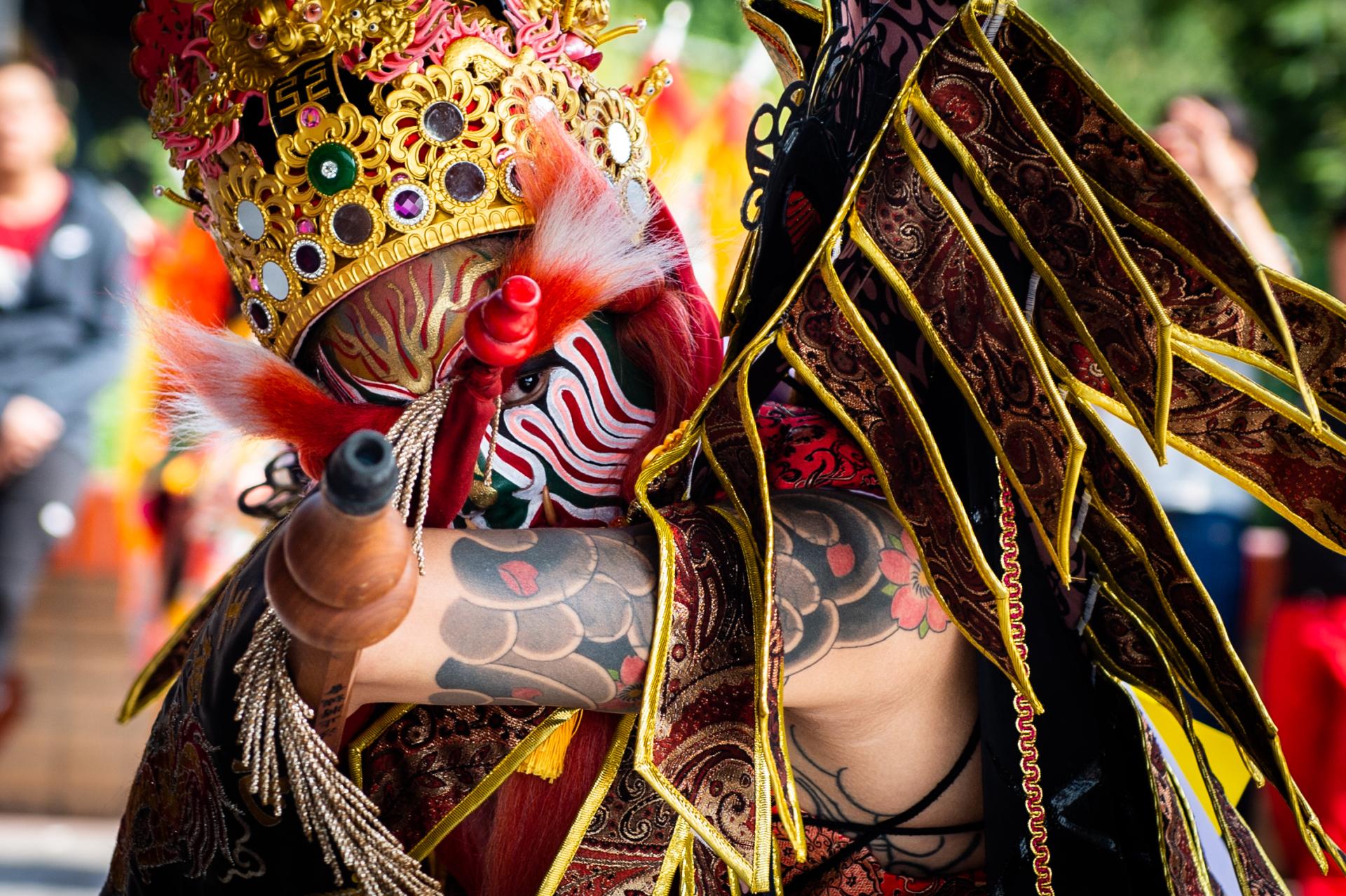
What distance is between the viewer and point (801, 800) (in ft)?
3.79

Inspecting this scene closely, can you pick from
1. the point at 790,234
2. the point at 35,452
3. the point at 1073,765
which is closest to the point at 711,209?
the point at 790,234

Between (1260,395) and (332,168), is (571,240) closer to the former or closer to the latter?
(332,168)

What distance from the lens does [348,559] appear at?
751 millimetres

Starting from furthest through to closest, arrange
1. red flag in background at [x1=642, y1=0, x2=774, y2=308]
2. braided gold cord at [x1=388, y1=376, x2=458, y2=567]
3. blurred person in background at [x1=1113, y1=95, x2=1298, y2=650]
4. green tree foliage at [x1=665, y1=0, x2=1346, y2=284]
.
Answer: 1. green tree foliage at [x1=665, y1=0, x2=1346, y2=284]
2. blurred person in background at [x1=1113, y1=95, x2=1298, y2=650]
3. red flag in background at [x1=642, y1=0, x2=774, y2=308]
4. braided gold cord at [x1=388, y1=376, x2=458, y2=567]

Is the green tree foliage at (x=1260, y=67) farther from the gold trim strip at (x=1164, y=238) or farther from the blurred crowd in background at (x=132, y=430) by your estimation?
the gold trim strip at (x=1164, y=238)

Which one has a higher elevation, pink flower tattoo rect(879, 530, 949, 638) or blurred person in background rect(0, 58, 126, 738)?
pink flower tattoo rect(879, 530, 949, 638)

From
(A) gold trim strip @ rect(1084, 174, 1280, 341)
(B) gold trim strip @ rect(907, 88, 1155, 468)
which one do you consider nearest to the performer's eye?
(B) gold trim strip @ rect(907, 88, 1155, 468)

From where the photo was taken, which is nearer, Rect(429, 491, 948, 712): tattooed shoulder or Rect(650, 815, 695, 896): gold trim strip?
Rect(429, 491, 948, 712): tattooed shoulder

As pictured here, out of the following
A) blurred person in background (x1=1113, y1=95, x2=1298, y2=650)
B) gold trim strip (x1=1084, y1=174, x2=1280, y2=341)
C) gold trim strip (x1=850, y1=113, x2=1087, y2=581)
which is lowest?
gold trim strip (x1=850, y1=113, x2=1087, y2=581)

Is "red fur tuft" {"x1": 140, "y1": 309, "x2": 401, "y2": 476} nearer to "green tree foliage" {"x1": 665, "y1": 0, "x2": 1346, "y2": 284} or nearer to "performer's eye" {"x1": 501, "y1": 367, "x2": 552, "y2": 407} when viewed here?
"performer's eye" {"x1": 501, "y1": 367, "x2": 552, "y2": 407}

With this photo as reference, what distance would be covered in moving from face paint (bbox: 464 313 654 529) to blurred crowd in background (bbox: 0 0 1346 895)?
38 centimetres

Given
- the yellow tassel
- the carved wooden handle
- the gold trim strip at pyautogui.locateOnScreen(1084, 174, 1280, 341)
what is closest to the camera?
the carved wooden handle

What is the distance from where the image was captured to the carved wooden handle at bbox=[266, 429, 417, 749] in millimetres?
728

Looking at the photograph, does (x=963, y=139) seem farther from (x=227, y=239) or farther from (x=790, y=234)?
(x=227, y=239)
